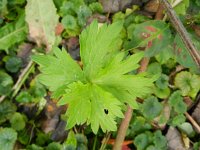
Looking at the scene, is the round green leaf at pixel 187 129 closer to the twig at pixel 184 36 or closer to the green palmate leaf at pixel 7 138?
the twig at pixel 184 36

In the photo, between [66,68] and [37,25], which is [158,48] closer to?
[66,68]

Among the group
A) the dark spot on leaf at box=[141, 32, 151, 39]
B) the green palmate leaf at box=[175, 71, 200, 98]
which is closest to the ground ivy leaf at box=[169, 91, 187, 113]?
the green palmate leaf at box=[175, 71, 200, 98]

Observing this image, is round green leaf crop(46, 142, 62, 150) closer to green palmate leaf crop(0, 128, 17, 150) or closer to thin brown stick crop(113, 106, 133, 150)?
green palmate leaf crop(0, 128, 17, 150)

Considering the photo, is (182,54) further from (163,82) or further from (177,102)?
(177,102)

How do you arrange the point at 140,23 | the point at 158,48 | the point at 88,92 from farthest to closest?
the point at 140,23, the point at 158,48, the point at 88,92

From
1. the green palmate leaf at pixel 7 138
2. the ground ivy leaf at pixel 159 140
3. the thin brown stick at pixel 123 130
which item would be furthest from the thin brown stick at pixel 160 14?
the green palmate leaf at pixel 7 138

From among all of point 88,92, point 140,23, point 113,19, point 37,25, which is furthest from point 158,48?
point 37,25
